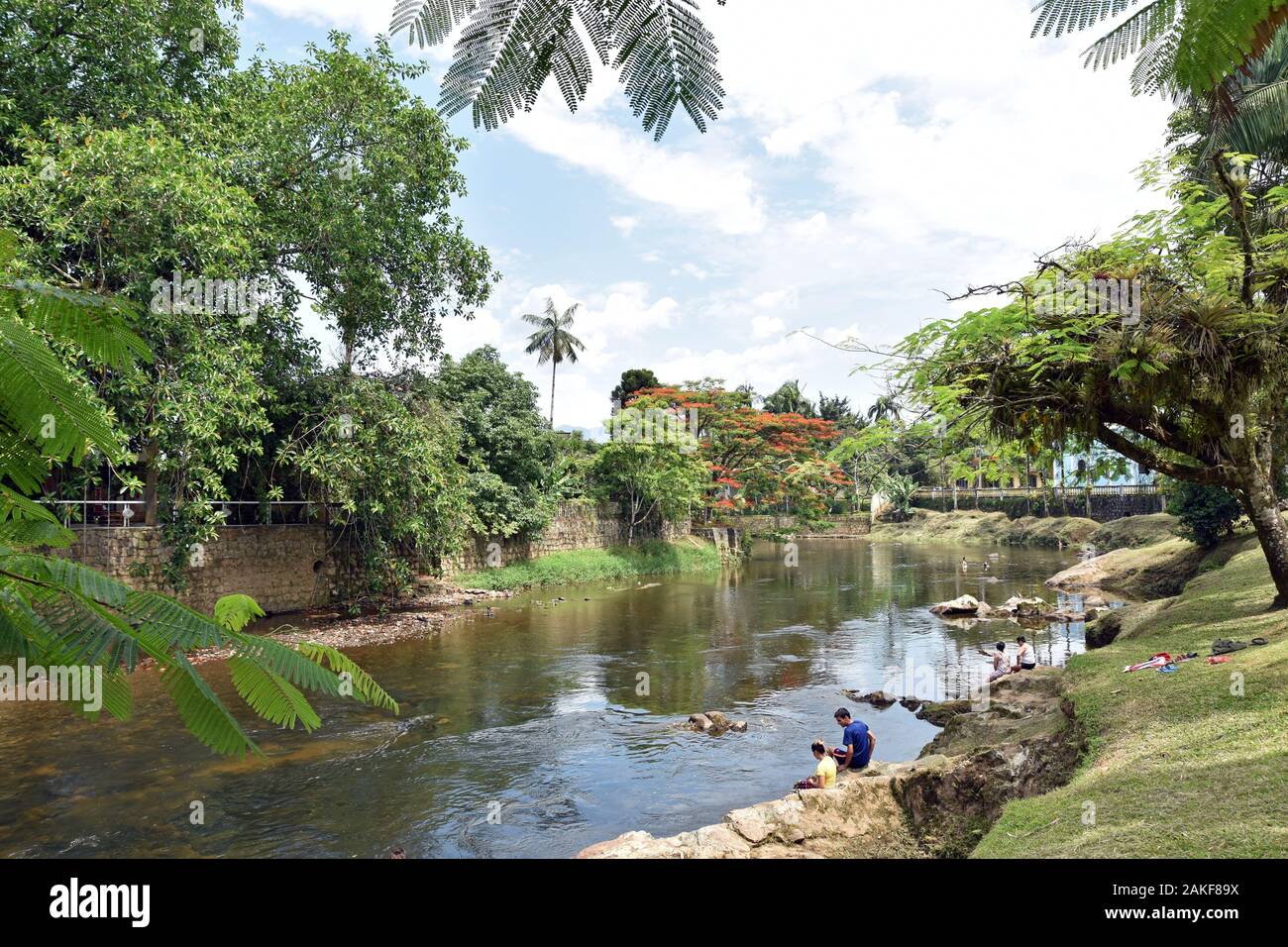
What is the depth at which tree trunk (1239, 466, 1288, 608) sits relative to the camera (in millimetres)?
9570

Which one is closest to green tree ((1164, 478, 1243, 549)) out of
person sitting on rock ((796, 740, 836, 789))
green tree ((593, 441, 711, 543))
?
person sitting on rock ((796, 740, 836, 789))

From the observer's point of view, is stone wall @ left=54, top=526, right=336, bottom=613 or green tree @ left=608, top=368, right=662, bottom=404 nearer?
stone wall @ left=54, top=526, right=336, bottom=613

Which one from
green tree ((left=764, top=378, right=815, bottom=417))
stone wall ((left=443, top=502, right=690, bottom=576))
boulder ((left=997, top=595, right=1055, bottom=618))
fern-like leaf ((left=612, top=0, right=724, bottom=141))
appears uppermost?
green tree ((left=764, top=378, right=815, bottom=417))

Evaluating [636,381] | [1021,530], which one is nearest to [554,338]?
[636,381]

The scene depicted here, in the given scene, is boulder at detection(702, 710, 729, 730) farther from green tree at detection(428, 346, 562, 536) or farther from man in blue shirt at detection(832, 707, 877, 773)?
green tree at detection(428, 346, 562, 536)

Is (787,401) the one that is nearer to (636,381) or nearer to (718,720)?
(636,381)

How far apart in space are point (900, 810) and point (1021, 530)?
137ft

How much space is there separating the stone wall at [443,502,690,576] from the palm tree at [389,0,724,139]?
22044 mm

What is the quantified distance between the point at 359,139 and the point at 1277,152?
17.7m

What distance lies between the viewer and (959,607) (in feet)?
69.3

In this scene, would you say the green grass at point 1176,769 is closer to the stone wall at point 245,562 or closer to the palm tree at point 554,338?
the stone wall at point 245,562

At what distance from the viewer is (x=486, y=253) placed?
20.4 metres
